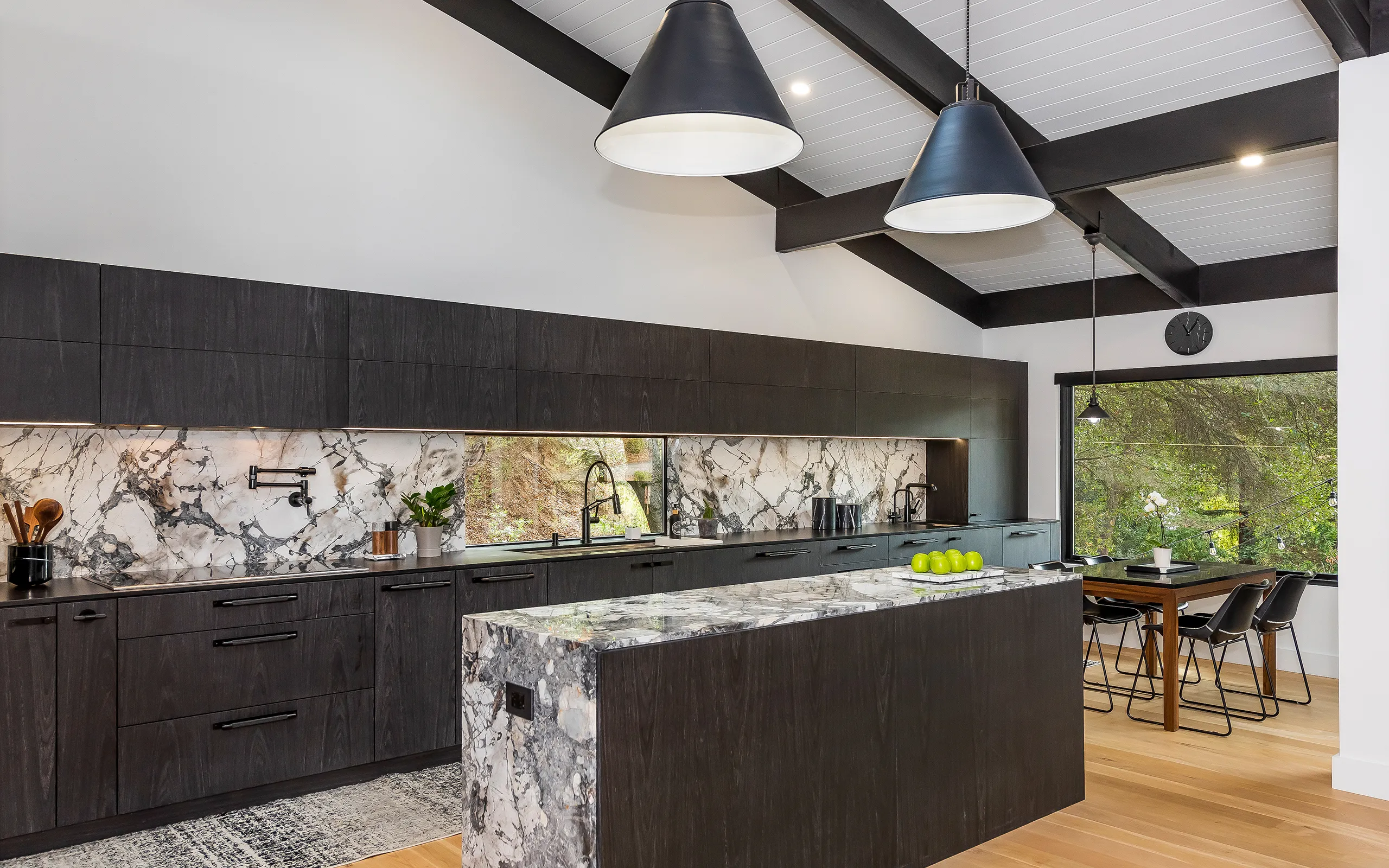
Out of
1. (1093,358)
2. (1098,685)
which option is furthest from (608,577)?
(1093,358)

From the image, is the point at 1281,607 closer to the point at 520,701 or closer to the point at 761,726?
the point at 761,726

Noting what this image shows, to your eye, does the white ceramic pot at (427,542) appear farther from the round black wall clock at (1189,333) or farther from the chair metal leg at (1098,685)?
the round black wall clock at (1189,333)

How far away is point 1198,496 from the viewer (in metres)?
7.02

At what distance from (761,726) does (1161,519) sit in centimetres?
523

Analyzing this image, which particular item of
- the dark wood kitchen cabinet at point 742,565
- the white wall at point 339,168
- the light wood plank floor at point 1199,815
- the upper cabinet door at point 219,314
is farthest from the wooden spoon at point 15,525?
the dark wood kitchen cabinet at point 742,565

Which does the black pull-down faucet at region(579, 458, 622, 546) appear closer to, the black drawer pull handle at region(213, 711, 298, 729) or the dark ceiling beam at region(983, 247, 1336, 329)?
the black drawer pull handle at region(213, 711, 298, 729)

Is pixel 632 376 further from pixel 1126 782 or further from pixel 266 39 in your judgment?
pixel 1126 782

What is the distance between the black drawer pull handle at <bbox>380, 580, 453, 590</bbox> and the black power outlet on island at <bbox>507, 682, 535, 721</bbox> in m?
1.77

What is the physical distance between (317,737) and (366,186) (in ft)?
8.56

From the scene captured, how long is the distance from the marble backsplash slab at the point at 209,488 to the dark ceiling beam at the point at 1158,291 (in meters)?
4.80

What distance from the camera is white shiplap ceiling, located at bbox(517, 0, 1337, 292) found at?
14.6 feet

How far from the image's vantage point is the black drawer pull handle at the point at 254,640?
12.4 feet

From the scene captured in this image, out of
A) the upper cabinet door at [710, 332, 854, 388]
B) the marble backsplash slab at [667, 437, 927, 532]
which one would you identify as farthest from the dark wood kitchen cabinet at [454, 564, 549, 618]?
the upper cabinet door at [710, 332, 854, 388]

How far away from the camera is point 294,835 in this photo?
11.8ft
